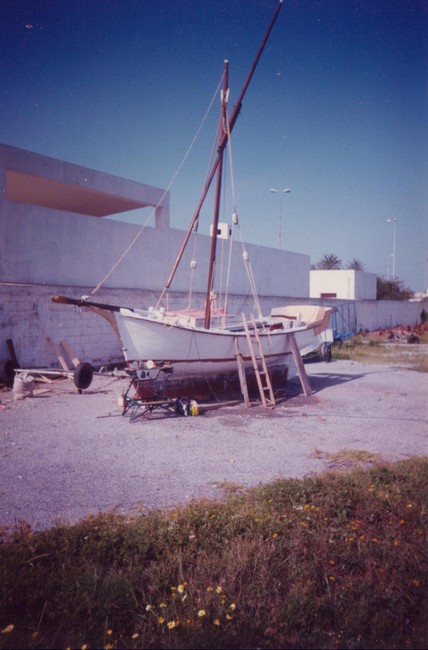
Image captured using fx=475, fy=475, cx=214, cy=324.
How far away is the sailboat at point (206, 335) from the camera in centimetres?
1004

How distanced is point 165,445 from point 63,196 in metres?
14.7

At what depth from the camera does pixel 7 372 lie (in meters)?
12.2

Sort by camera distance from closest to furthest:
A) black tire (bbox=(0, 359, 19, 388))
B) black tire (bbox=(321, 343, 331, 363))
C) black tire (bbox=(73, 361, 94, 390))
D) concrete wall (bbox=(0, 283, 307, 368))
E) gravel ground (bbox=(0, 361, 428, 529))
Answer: gravel ground (bbox=(0, 361, 428, 529))
black tire (bbox=(73, 361, 94, 390))
black tire (bbox=(0, 359, 19, 388))
concrete wall (bbox=(0, 283, 307, 368))
black tire (bbox=(321, 343, 331, 363))

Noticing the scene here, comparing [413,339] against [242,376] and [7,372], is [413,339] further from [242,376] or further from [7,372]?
[7,372]

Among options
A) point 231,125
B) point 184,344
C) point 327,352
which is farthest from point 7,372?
point 327,352

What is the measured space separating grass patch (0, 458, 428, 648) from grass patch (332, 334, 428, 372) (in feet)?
42.9

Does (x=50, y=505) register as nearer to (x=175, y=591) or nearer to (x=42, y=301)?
(x=175, y=591)

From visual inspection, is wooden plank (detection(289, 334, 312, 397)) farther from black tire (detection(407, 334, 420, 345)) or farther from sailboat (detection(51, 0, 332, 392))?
black tire (detection(407, 334, 420, 345))

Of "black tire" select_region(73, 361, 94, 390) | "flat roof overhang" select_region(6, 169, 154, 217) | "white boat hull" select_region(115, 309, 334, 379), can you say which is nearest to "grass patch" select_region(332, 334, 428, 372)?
"white boat hull" select_region(115, 309, 334, 379)

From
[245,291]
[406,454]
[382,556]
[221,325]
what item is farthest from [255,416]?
[245,291]

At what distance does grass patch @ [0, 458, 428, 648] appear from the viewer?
3.01 metres

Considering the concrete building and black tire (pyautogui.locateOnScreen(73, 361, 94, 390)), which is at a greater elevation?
the concrete building

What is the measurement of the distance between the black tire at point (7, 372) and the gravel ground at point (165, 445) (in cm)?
98

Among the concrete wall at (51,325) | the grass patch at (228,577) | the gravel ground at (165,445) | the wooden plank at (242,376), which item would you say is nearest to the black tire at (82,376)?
the gravel ground at (165,445)
